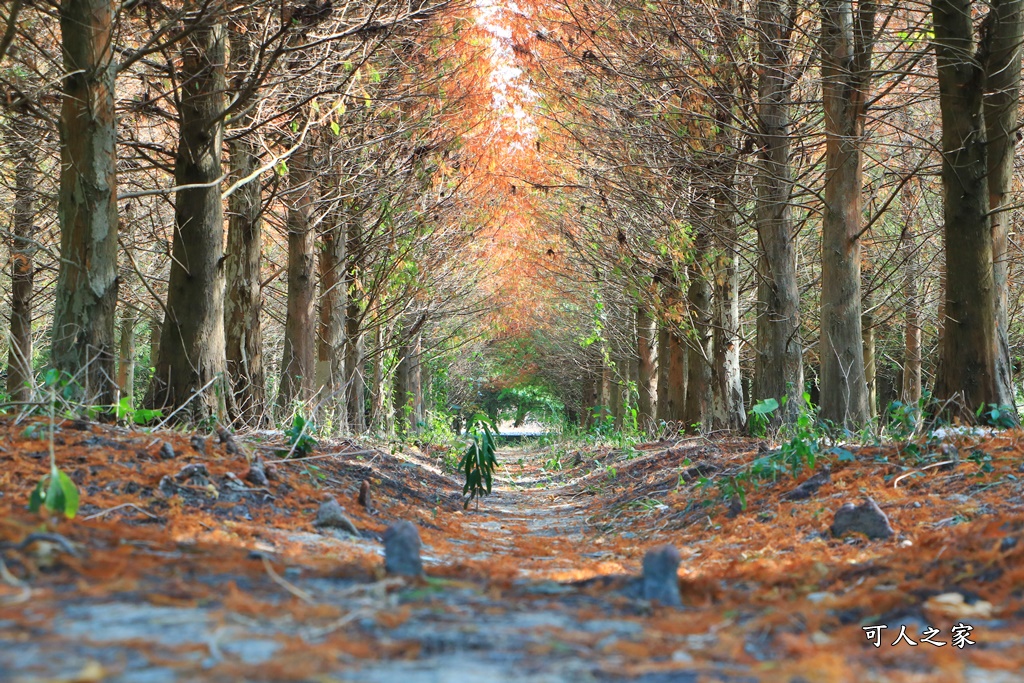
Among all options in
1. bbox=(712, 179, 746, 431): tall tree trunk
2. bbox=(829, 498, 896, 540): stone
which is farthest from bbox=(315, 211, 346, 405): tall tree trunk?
bbox=(829, 498, 896, 540): stone

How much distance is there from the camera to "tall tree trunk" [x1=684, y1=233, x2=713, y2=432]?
37.0 ft

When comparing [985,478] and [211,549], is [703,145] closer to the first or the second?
[985,478]

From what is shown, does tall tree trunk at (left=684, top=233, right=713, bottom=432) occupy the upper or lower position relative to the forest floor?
upper

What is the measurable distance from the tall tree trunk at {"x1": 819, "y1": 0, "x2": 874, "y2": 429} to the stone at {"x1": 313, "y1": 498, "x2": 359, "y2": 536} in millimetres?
4883

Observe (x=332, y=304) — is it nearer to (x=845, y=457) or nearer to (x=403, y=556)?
(x=845, y=457)

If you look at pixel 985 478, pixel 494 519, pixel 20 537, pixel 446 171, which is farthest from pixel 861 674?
pixel 446 171

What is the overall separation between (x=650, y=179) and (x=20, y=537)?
877 centimetres

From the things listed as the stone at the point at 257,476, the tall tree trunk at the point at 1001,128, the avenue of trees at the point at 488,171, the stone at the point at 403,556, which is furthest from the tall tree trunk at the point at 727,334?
the stone at the point at 403,556

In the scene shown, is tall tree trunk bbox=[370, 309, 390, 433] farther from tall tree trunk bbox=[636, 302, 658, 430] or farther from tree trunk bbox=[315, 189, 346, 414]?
tall tree trunk bbox=[636, 302, 658, 430]

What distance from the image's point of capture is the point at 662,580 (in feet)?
8.77

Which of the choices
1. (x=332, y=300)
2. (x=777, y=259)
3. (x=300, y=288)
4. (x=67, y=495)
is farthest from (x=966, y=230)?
(x=332, y=300)

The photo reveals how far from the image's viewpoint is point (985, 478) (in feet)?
15.0
